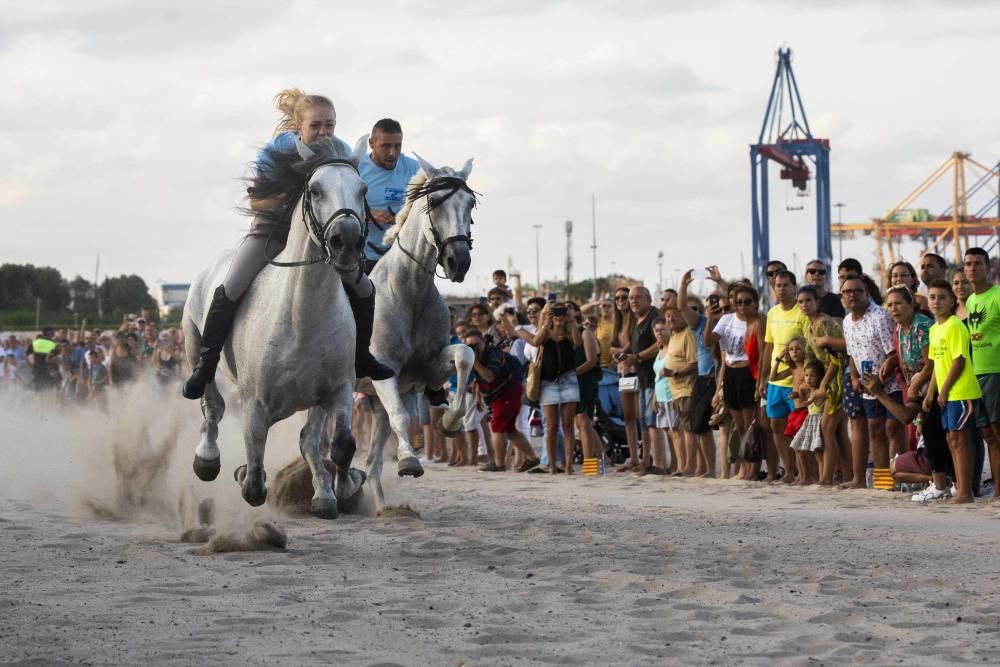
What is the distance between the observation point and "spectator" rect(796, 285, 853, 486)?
12.6m

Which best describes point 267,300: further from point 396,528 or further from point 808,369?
point 808,369

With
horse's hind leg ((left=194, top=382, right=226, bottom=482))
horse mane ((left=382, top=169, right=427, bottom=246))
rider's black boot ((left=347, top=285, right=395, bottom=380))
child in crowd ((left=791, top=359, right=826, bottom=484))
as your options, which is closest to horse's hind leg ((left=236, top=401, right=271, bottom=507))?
horse's hind leg ((left=194, top=382, right=226, bottom=482))

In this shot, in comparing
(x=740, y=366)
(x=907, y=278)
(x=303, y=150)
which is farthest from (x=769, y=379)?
(x=303, y=150)

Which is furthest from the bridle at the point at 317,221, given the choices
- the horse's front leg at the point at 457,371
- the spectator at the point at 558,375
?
the spectator at the point at 558,375

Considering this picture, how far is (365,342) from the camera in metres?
9.34

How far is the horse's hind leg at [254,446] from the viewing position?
8500mm

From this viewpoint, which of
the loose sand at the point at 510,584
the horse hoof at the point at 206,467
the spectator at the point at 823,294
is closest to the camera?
the loose sand at the point at 510,584

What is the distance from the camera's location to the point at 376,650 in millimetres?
5754

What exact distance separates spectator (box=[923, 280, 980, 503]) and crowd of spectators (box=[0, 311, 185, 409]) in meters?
11.8

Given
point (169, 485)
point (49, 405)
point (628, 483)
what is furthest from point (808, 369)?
point (49, 405)

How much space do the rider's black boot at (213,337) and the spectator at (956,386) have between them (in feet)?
19.1

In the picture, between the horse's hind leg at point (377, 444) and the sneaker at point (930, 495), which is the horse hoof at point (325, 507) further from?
the sneaker at point (930, 495)

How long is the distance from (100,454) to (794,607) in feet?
24.4

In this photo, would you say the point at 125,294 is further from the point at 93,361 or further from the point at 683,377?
the point at 683,377
